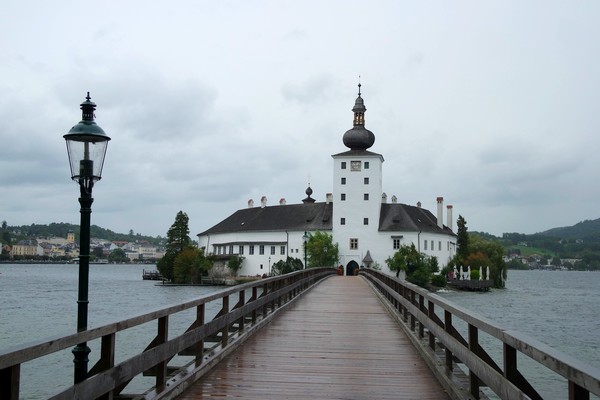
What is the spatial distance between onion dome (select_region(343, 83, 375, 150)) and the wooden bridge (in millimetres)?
66335

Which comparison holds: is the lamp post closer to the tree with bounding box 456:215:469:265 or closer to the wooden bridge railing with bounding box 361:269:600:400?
the wooden bridge railing with bounding box 361:269:600:400

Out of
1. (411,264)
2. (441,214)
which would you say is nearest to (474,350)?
(411,264)

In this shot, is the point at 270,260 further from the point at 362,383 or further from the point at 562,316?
the point at 362,383

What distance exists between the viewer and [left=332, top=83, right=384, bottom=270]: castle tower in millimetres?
77938

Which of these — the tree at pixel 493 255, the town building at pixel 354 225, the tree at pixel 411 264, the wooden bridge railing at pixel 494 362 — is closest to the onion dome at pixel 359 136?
the town building at pixel 354 225

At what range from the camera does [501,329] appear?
5.20 m

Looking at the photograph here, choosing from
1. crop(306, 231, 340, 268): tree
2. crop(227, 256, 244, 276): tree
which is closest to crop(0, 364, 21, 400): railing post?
crop(306, 231, 340, 268): tree

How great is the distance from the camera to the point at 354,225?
78.6 metres

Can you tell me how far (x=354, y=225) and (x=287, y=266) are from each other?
9.47 m

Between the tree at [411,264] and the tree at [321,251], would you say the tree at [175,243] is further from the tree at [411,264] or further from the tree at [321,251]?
the tree at [411,264]

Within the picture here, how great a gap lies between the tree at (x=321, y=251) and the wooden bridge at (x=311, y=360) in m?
59.3

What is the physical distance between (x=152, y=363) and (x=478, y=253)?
85491 millimetres

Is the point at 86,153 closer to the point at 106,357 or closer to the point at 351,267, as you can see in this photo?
the point at 106,357

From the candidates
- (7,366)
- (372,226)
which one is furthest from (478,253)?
(7,366)
